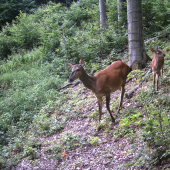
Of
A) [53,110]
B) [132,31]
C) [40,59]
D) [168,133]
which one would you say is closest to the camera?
[168,133]

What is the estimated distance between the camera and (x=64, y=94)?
9.20 metres

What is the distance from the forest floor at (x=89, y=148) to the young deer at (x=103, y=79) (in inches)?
23.4

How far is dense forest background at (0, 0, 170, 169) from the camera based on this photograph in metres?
4.48

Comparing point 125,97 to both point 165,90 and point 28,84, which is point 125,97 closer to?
point 165,90

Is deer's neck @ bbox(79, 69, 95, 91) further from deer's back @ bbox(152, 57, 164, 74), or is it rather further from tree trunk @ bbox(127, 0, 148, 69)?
tree trunk @ bbox(127, 0, 148, 69)

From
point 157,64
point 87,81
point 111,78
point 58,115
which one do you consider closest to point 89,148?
point 87,81

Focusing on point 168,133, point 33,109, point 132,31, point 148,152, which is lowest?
point 33,109

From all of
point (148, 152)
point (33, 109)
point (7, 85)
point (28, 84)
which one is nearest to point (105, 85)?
point (148, 152)

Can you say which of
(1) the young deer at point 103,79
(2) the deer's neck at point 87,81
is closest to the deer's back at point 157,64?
(1) the young deer at point 103,79

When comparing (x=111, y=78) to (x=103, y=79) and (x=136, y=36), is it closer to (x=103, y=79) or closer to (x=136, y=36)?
(x=103, y=79)

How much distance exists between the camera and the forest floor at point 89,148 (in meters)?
4.17

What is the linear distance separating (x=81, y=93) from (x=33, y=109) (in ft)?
7.15

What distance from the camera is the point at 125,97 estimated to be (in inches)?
264

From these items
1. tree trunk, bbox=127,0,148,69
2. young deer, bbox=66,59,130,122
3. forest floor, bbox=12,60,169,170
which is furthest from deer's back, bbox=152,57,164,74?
tree trunk, bbox=127,0,148,69
